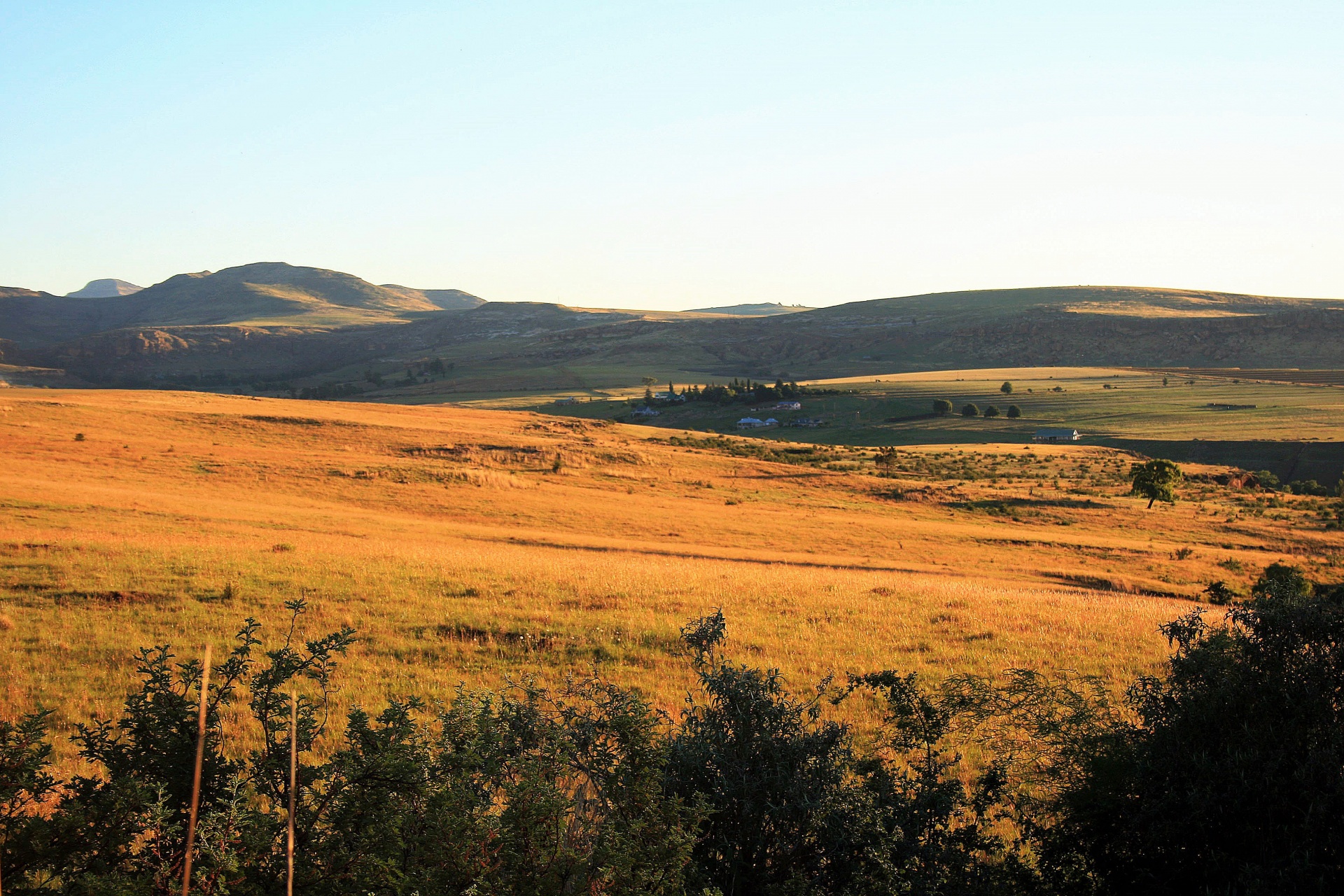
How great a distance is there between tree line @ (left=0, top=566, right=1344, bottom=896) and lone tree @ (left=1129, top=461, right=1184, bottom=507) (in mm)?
56838

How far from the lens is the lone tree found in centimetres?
5531

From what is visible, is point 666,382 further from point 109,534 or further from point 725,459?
point 109,534

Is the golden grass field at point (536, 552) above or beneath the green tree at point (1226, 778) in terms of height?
beneath

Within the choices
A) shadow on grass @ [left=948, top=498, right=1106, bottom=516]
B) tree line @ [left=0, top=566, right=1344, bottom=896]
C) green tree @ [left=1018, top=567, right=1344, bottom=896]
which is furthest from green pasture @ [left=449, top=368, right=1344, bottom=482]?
tree line @ [left=0, top=566, right=1344, bottom=896]

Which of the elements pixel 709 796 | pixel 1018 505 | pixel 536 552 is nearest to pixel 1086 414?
pixel 1018 505

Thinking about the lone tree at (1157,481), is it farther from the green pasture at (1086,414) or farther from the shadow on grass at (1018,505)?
the green pasture at (1086,414)

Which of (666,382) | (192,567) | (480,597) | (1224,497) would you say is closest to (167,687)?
(480,597)

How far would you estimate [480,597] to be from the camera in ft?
57.6

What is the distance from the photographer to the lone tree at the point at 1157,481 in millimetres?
55312

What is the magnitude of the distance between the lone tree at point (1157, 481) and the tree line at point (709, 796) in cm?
5684

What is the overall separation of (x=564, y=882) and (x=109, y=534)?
23460 mm

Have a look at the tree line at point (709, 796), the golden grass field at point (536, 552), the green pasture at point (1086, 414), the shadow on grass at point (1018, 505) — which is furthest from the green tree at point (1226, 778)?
the green pasture at point (1086, 414)

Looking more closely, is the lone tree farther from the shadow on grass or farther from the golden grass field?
the shadow on grass

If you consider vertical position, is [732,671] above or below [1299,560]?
above
